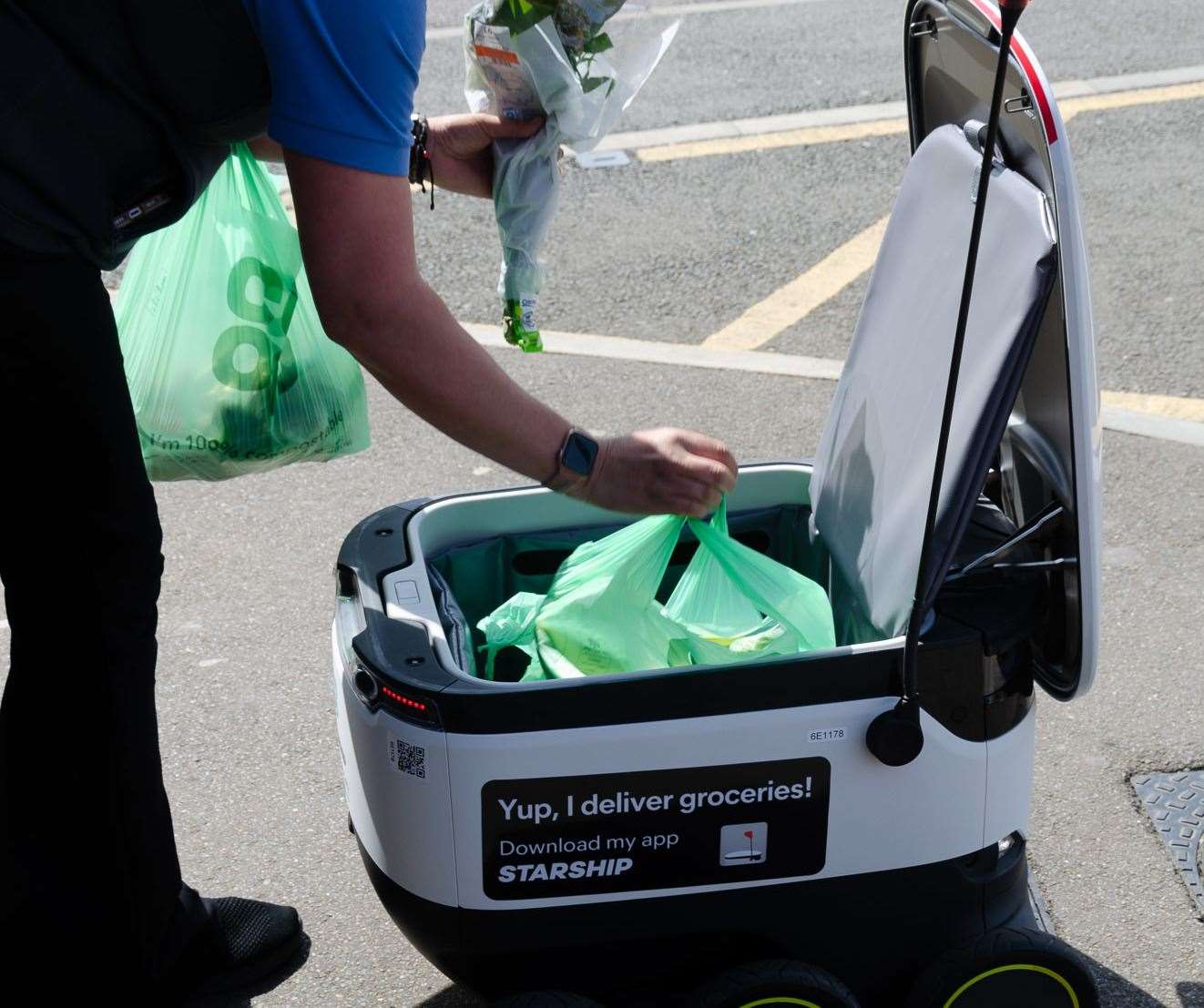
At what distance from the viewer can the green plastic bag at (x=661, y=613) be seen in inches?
80.9

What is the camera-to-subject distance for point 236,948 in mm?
2330

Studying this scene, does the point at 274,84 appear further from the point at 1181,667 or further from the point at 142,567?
the point at 1181,667

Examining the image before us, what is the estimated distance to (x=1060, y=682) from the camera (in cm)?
194

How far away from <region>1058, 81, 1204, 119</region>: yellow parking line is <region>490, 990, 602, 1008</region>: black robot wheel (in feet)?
18.3

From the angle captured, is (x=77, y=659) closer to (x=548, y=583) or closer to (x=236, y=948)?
(x=236, y=948)

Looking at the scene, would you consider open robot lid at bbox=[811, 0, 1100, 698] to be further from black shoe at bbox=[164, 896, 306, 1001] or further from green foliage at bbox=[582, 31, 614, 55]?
black shoe at bbox=[164, 896, 306, 1001]

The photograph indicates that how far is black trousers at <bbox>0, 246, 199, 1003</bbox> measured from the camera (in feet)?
5.85

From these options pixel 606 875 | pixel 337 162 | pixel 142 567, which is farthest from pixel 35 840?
pixel 337 162

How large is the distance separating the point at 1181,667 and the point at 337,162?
2096 millimetres

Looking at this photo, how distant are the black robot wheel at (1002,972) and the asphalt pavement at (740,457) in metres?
0.36

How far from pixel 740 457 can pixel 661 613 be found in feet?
5.89

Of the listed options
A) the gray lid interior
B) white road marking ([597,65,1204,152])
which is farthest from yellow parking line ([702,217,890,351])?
the gray lid interior

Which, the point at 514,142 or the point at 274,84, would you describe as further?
the point at 514,142

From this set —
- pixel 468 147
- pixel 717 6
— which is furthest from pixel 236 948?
pixel 717 6
